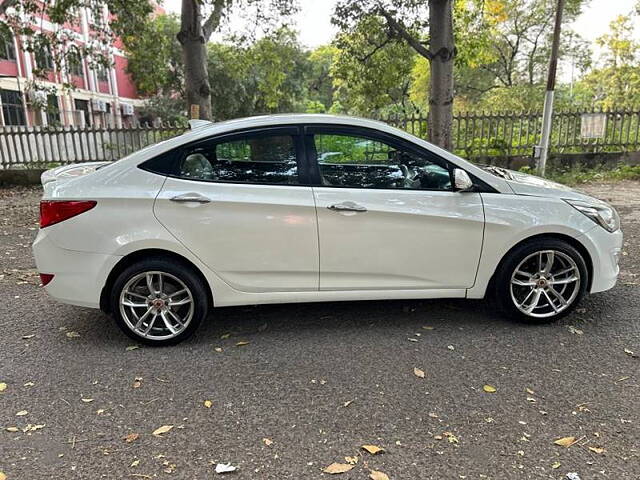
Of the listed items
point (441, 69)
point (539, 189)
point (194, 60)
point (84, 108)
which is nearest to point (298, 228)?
point (539, 189)

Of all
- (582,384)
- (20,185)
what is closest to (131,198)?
(582,384)

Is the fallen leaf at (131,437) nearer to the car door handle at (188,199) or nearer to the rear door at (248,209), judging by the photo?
the rear door at (248,209)

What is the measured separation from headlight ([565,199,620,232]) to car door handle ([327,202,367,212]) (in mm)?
1695

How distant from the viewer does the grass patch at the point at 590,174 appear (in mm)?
11877

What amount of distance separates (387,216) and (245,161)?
1159 mm

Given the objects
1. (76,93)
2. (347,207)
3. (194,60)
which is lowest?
(347,207)

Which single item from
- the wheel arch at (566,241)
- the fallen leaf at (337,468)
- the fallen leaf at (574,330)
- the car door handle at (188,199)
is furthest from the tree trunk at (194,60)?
the fallen leaf at (337,468)

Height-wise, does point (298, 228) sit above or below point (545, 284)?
above

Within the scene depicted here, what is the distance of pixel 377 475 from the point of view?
239cm

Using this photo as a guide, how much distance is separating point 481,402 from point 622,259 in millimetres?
3894

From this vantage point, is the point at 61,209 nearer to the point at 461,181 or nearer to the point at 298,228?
the point at 298,228

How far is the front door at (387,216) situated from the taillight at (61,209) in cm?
169

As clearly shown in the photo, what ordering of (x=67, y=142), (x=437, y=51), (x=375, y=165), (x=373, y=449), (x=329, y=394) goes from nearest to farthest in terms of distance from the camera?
(x=373, y=449) → (x=329, y=394) → (x=375, y=165) → (x=437, y=51) → (x=67, y=142)

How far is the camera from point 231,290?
3754 mm
